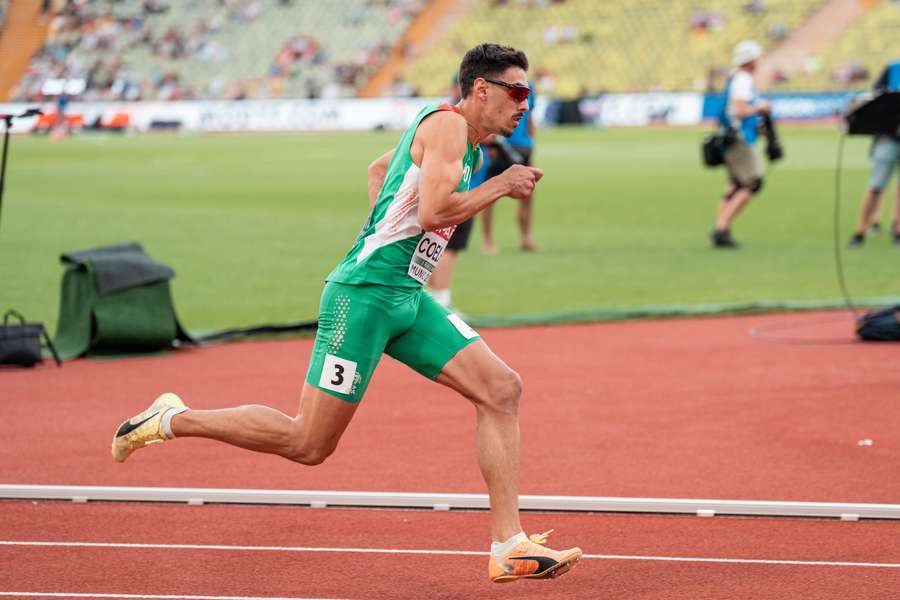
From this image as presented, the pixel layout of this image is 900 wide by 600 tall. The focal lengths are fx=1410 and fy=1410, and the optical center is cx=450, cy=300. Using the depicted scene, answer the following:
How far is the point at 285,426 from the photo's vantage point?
5.56m

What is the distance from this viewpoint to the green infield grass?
13945 mm

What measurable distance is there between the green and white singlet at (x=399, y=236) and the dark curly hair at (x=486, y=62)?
172 millimetres

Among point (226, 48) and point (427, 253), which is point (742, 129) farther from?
point (226, 48)

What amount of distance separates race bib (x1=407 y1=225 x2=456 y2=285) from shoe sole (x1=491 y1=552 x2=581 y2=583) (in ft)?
3.90

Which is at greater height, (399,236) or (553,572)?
(399,236)

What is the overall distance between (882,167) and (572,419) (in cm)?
959

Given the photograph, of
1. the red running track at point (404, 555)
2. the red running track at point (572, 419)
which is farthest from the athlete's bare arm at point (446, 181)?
the red running track at point (572, 419)

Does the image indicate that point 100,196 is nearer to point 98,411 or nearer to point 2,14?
point 98,411

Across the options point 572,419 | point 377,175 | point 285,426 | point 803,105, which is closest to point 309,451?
point 285,426

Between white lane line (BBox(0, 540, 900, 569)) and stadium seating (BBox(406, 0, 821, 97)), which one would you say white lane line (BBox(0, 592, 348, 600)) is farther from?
stadium seating (BBox(406, 0, 821, 97))

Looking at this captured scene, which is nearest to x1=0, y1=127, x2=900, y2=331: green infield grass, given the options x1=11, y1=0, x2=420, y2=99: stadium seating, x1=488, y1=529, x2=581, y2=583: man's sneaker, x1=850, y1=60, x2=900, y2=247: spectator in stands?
x1=850, y1=60, x2=900, y2=247: spectator in stands

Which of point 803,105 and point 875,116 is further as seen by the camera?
point 803,105

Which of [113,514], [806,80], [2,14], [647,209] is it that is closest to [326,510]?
[113,514]

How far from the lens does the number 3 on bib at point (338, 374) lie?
539 cm
